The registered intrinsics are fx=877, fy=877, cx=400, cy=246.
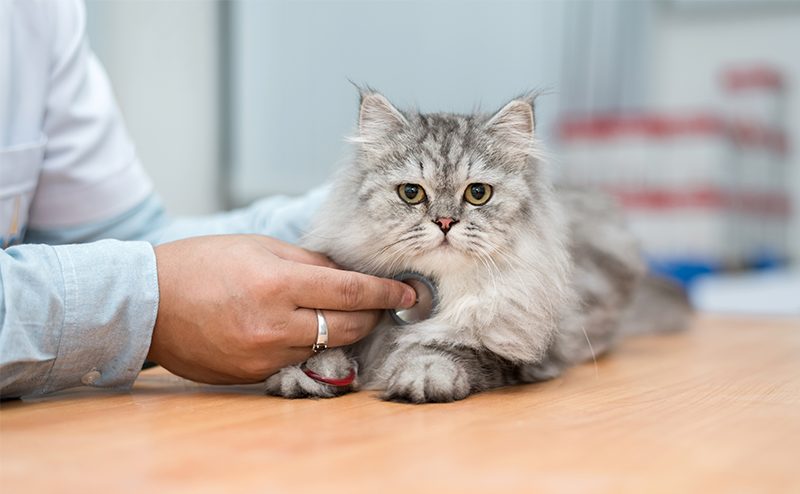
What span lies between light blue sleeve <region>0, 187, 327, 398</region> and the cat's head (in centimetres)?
→ 36

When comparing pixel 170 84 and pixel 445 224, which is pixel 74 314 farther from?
pixel 170 84

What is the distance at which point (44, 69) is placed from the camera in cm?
163

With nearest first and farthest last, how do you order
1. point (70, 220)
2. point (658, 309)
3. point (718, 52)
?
point (70, 220), point (658, 309), point (718, 52)

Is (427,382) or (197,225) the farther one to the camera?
(197,225)

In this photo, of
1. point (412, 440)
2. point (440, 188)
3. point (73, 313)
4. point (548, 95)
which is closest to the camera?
point (412, 440)

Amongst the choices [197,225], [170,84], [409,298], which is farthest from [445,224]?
[170,84]

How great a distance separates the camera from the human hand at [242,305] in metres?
1.23

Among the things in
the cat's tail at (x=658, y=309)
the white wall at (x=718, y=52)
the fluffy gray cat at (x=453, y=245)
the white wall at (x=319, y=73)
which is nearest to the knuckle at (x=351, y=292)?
the fluffy gray cat at (x=453, y=245)

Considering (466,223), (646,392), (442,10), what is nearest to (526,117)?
(466,223)

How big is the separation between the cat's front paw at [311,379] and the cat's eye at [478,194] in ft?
1.06

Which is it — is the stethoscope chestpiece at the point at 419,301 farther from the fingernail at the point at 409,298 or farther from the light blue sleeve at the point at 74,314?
the light blue sleeve at the point at 74,314

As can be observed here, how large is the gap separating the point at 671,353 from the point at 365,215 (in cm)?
92

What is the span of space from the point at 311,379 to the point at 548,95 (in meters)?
2.06

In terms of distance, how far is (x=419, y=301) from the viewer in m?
1.43
